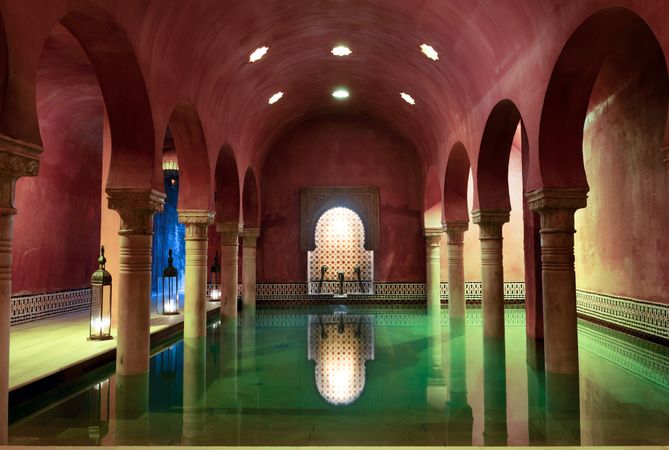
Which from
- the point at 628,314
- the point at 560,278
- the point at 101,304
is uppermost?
the point at 560,278

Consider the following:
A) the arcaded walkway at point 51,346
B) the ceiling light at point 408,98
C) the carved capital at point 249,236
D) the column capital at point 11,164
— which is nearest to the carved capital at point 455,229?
the ceiling light at point 408,98

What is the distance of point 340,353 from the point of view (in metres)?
8.23

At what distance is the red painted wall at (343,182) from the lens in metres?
17.1

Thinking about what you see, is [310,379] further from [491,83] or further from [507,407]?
[491,83]

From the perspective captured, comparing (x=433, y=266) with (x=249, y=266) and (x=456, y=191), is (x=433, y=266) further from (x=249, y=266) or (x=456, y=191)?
(x=249, y=266)

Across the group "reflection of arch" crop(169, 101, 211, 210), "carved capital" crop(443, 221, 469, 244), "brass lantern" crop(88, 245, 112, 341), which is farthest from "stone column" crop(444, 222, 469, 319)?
"brass lantern" crop(88, 245, 112, 341)

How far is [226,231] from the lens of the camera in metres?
13.2

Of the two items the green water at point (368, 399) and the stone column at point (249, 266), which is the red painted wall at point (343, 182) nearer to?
the stone column at point (249, 266)

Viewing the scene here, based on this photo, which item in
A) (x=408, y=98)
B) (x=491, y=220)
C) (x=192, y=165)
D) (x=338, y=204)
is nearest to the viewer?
(x=491, y=220)

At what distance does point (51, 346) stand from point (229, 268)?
564cm

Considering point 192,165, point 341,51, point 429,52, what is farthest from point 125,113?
point 341,51

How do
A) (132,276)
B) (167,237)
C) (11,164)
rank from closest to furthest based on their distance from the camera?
(11,164) → (132,276) → (167,237)

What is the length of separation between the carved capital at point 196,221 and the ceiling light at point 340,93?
6.28 m

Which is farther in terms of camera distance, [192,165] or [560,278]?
[192,165]
